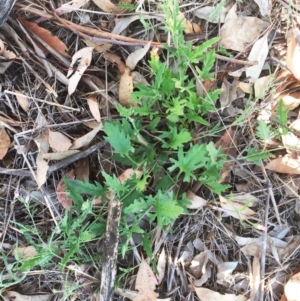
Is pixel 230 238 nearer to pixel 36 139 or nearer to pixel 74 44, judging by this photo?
pixel 36 139

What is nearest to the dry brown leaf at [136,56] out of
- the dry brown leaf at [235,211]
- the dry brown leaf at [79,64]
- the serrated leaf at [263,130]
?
the dry brown leaf at [79,64]

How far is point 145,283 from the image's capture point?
1.66 m

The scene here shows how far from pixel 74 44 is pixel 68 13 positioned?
0.12 metres

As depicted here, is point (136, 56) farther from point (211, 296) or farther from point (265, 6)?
point (211, 296)

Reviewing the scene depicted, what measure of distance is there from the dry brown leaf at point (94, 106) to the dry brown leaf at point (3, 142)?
0.35 meters

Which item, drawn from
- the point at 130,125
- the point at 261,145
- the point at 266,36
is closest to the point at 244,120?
the point at 261,145

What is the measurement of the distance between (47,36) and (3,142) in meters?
0.45

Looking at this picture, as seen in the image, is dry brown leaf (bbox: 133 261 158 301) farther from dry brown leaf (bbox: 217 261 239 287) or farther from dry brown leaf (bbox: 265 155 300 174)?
dry brown leaf (bbox: 265 155 300 174)

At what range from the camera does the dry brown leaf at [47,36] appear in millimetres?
1686

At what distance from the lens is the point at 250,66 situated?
5.62 ft

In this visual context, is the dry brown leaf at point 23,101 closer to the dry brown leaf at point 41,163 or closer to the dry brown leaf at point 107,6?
the dry brown leaf at point 41,163

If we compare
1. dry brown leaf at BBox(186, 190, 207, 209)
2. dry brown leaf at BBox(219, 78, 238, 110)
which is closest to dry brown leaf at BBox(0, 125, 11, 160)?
Answer: dry brown leaf at BBox(186, 190, 207, 209)

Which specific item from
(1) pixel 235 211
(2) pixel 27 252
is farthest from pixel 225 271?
(2) pixel 27 252

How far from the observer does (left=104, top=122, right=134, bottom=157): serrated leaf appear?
154cm
